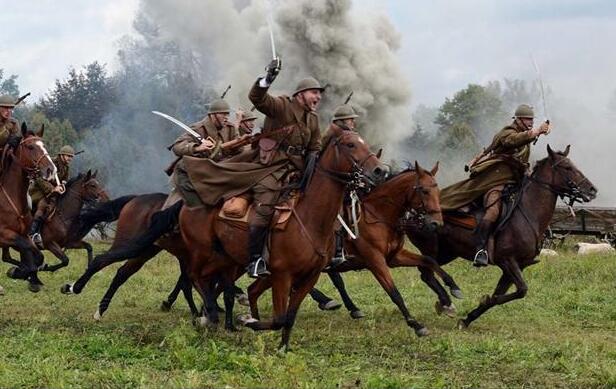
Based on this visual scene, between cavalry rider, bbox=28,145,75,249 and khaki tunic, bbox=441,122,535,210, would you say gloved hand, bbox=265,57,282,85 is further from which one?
cavalry rider, bbox=28,145,75,249

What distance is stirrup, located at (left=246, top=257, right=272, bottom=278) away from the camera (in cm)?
1012

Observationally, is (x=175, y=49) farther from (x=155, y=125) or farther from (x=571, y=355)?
(x=571, y=355)

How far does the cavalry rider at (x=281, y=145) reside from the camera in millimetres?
10375

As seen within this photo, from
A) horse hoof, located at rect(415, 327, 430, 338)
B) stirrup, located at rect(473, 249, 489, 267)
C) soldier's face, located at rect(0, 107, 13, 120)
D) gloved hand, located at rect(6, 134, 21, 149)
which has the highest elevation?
soldier's face, located at rect(0, 107, 13, 120)

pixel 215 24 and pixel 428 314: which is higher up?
pixel 215 24

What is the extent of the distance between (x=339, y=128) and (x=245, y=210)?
146 cm

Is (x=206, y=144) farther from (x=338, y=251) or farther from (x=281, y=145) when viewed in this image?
(x=338, y=251)

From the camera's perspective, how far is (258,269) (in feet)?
33.2

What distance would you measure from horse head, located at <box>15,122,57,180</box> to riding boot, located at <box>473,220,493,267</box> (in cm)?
592

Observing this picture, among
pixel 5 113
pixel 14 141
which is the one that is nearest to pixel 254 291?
pixel 14 141

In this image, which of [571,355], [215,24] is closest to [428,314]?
[571,355]

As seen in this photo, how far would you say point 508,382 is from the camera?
8.59 meters

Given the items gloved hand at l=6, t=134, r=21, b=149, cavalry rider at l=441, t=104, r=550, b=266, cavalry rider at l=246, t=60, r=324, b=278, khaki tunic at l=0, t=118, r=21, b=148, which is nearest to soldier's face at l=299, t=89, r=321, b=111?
Result: cavalry rider at l=246, t=60, r=324, b=278

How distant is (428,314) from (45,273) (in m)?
9.26
